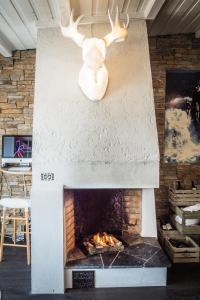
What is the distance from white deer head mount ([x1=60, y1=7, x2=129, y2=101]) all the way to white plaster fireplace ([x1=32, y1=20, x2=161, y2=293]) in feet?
0.37

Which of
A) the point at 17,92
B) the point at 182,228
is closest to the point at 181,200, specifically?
the point at 182,228

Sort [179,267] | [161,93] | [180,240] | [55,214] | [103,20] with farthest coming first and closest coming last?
[161,93] → [180,240] → [179,267] → [103,20] → [55,214]

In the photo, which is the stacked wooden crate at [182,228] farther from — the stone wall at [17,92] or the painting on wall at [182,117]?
the stone wall at [17,92]

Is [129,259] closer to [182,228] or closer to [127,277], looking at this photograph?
[127,277]

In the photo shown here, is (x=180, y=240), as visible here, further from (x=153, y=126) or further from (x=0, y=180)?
(x=0, y=180)

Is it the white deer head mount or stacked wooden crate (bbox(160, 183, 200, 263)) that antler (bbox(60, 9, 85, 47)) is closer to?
the white deer head mount

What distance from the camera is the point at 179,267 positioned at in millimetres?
3326

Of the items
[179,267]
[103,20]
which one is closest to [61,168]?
[103,20]

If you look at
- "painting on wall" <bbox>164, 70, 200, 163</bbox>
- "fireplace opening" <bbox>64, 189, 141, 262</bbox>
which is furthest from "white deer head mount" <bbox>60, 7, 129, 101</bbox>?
"painting on wall" <bbox>164, 70, 200, 163</bbox>

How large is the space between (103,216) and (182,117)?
186cm

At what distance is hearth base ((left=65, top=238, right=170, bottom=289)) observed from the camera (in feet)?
9.29

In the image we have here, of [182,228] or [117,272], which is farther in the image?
[182,228]

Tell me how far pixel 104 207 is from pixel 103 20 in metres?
2.19

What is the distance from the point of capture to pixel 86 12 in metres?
2.92
